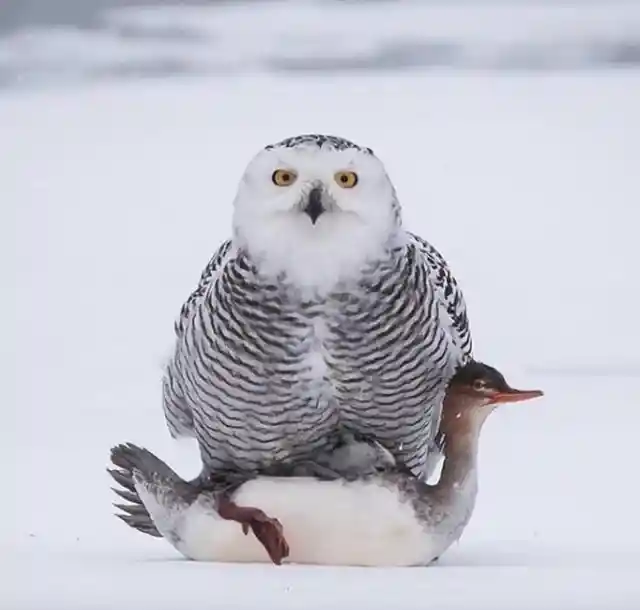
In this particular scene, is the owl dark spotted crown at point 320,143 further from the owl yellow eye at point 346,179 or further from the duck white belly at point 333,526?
the duck white belly at point 333,526

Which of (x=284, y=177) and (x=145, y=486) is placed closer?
(x=284, y=177)

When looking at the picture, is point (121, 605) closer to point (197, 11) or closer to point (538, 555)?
point (538, 555)

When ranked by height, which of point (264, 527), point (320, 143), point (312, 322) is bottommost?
point (264, 527)

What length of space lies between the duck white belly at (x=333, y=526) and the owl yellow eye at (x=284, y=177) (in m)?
0.21

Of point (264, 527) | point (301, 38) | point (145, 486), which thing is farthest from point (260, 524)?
point (301, 38)

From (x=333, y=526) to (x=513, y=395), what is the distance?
0.16 meters

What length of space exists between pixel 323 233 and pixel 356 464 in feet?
0.59

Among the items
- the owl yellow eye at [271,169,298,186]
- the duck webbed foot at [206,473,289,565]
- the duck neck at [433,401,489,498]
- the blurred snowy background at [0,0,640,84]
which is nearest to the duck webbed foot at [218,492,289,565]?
the duck webbed foot at [206,473,289,565]

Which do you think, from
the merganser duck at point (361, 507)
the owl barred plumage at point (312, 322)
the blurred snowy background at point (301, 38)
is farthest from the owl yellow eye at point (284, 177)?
the blurred snowy background at point (301, 38)

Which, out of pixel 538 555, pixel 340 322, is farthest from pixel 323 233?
pixel 538 555

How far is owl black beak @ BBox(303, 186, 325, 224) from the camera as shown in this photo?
35.7 inches

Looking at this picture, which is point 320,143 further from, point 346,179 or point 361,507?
point 361,507

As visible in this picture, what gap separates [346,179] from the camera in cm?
91

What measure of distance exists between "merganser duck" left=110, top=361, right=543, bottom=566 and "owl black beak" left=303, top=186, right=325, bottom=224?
0.17 m
